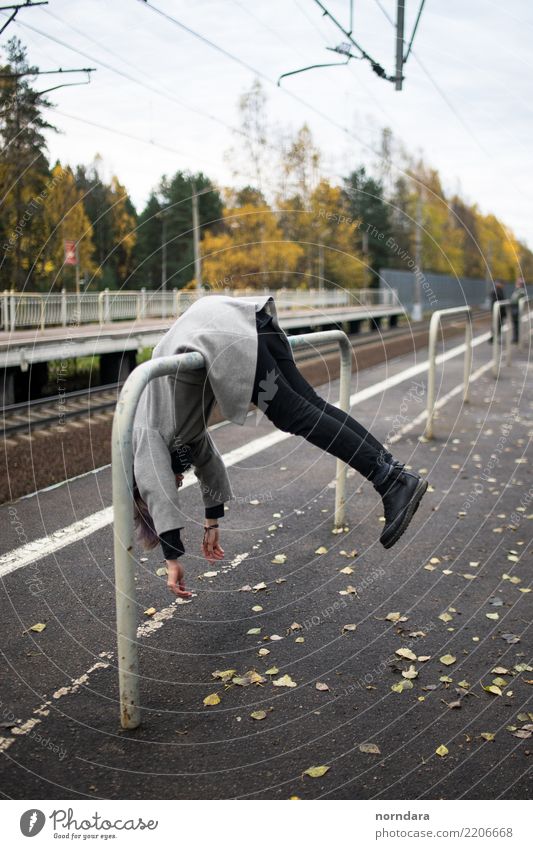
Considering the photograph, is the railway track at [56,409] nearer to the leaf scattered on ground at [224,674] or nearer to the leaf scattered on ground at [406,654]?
the leaf scattered on ground at [406,654]

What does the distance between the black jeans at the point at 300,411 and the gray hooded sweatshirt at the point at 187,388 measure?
13 centimetres

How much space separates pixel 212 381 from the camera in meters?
3.40

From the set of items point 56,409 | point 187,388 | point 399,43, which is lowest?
point 56,409

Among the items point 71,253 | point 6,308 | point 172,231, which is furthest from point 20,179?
point 172,231

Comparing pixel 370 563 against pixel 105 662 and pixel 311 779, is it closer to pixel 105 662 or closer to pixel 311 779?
pixel 105 662

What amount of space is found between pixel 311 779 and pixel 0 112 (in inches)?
477

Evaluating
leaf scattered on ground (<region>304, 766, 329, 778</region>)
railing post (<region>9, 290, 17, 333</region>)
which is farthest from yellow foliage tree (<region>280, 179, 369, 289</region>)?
leaf scattered on ground (<region>304, 766, 329, 778</region>)

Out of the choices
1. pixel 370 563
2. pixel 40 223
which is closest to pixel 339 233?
pixel 40 223

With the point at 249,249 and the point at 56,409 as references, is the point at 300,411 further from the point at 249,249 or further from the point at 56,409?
the point at 249,249

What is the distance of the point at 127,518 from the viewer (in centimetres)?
302

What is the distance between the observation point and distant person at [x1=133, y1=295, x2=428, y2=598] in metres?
3.32

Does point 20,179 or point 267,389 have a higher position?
point 20,179

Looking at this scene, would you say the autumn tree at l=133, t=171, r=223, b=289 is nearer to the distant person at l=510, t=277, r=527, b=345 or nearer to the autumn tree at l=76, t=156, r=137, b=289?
the autumn tree at l=76, t=156, r=137, b=289
